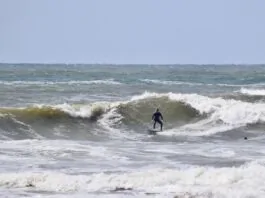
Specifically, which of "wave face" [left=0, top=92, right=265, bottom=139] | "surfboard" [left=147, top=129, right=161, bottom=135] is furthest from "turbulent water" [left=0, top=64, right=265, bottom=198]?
"surfboard" [left=147, top=129, right=161, bottom=135]

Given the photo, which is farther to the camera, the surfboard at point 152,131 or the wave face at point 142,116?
the wave face at point 142,116

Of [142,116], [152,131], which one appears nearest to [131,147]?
[152,131]

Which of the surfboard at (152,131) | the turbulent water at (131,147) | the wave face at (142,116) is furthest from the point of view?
the wave face at (142,116)

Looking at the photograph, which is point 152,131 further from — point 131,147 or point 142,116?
point 131,147

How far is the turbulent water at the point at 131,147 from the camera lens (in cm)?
1288

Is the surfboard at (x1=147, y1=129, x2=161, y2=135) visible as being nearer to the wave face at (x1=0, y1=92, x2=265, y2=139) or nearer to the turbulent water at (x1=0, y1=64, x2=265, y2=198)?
the turbulent water at (x1=0, y1=64, x2=265, y2=198)

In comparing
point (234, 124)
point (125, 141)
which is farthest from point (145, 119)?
point (125, 141)

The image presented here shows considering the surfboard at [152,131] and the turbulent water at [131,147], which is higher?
the turbulent water at [131,147]

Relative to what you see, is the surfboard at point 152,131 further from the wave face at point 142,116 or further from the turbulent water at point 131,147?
the wave face at point 142,116

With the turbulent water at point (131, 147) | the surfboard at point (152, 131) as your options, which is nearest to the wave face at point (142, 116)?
the turbulent water at point (131, 147)

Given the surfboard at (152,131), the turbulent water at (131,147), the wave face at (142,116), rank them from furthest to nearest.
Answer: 1. the wave face at (142,116)
2. the surfboard at (152,131)
3. the turbulent water at (131,147)

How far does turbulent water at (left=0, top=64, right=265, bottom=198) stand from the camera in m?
12.9

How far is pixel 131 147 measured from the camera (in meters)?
19.3

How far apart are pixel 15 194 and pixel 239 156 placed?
23.4 ft
